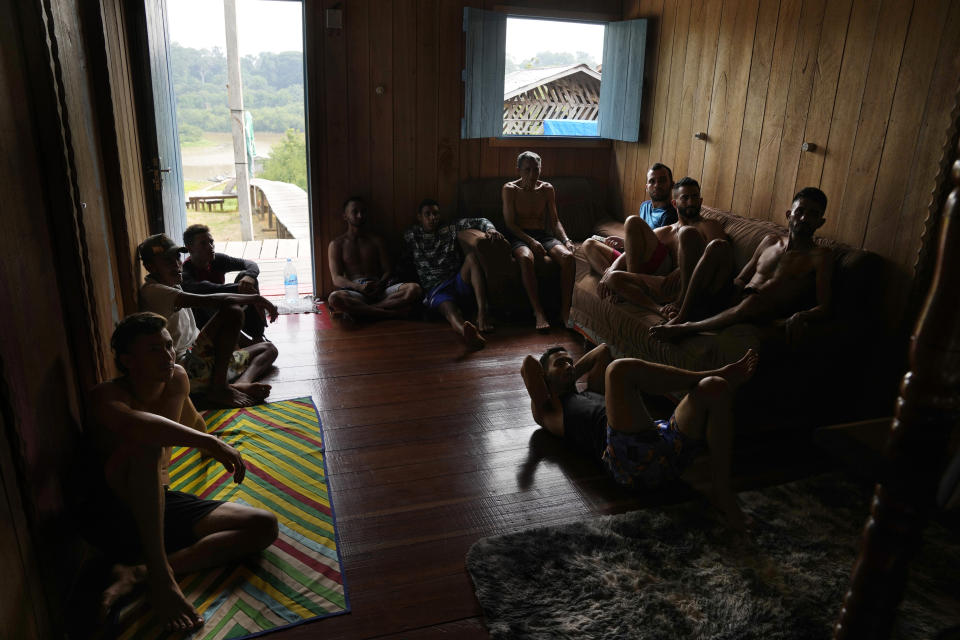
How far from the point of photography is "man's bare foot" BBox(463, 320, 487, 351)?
4.08 meters

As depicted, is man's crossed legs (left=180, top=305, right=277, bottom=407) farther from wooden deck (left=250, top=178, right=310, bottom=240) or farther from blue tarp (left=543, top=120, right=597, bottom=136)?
wooden deck (left=250, top=178, right=310, bottom=240)

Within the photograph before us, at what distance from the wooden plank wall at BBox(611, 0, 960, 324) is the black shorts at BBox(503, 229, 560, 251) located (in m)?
1.00

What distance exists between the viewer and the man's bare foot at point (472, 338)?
4078mm

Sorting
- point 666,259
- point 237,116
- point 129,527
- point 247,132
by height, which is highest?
point 237,116

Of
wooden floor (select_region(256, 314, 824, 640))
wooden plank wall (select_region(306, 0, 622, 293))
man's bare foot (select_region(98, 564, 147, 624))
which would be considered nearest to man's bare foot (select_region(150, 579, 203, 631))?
man's bare foot (select_region(98, 564, 147, 624))

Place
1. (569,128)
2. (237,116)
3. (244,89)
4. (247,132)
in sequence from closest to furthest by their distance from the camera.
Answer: (569,128) → (237,116) → (247,132) → (244,89)

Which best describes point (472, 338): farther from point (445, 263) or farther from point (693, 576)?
point (693, 576)

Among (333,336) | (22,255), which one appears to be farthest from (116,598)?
(333,336)

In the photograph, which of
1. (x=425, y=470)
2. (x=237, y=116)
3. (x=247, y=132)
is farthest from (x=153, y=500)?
(x=247, y=132)

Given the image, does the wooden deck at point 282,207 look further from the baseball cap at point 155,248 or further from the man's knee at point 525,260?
the baseball cap at point 155,248

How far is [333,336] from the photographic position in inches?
167

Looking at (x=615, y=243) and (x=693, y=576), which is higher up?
(x=615, y=243)

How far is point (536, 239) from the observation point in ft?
15.8

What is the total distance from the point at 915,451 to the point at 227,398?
2871mm
